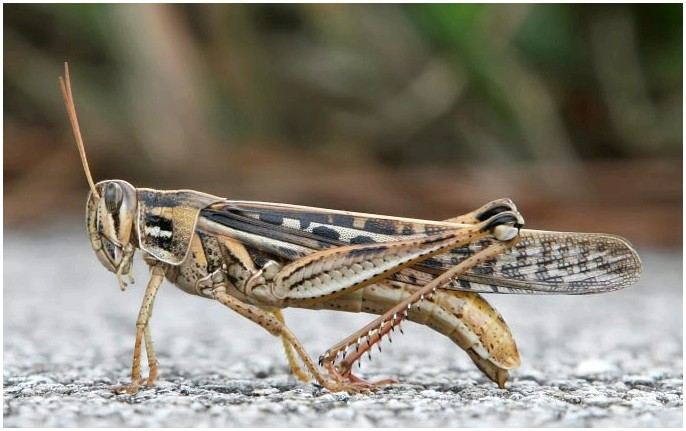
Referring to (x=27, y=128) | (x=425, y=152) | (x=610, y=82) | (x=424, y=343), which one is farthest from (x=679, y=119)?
→ (x=27, y=128)

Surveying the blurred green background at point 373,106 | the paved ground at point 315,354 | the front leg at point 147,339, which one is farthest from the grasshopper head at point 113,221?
the blurred green background at point 373,106

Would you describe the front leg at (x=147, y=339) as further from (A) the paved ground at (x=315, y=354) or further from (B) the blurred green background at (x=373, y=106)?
(B) the blurred green background at (x=373, y=106)

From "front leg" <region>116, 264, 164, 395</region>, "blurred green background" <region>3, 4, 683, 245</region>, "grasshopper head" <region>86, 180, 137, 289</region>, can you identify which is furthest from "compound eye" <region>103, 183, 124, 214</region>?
"blurred green background" <region>3, 4, 683, 245</region>

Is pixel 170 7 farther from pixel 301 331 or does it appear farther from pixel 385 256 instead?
pixel 385 256

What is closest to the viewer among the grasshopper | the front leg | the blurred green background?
the front leg

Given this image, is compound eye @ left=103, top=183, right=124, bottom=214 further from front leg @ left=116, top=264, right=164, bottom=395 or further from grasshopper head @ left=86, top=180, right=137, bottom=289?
front leg @ left=116, top=264, right=164, bottom=395

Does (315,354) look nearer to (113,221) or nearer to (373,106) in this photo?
(113,221)

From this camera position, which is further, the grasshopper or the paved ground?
the grasshopper

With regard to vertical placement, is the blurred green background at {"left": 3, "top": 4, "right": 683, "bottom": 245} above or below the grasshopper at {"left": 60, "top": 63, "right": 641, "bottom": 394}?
above

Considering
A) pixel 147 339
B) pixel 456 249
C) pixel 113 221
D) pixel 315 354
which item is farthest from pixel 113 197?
pixel 315 354
